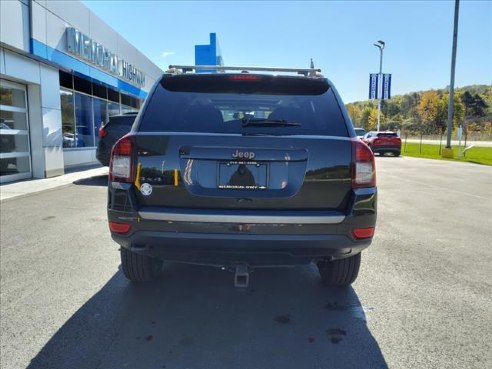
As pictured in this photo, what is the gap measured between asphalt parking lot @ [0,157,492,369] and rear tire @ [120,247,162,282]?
14 cm

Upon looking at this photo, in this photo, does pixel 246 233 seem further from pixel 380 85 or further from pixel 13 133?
pixel 380 85

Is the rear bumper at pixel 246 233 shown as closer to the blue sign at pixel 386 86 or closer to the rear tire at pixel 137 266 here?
the rear tire at pixel 137 266

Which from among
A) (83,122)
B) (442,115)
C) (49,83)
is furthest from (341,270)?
(442,115)

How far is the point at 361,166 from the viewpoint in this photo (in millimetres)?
2863

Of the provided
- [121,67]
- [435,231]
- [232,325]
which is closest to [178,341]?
[232,325]

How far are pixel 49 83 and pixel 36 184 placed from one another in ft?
11.3

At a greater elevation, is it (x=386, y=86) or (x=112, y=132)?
(x=386, y=86)

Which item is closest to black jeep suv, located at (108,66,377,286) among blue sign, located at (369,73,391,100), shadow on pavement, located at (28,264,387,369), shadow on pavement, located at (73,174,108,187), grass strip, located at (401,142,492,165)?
shadow on pavement, located at (28,264,387,369)

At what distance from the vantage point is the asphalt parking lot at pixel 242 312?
2688mm

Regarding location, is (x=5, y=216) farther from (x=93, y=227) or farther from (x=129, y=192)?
(x=129, y=192)

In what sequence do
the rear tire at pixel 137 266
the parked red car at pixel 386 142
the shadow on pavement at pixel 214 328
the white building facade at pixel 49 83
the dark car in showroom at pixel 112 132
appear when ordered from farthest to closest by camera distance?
the parked red car at pixel 386 142, the dark car in showroom at pixel 112 132, the white building facade at pixel 49 83, the rear tire at pixel 137 266, the shadow on pavement at pixel 214 328

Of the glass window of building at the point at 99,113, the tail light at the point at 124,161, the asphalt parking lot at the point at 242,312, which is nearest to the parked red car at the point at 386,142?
the glass window of building at the point at 99,113

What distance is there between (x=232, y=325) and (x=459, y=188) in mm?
10076

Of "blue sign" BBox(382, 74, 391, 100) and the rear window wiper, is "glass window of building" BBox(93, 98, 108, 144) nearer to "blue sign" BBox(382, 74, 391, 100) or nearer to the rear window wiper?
the rear window wiper
